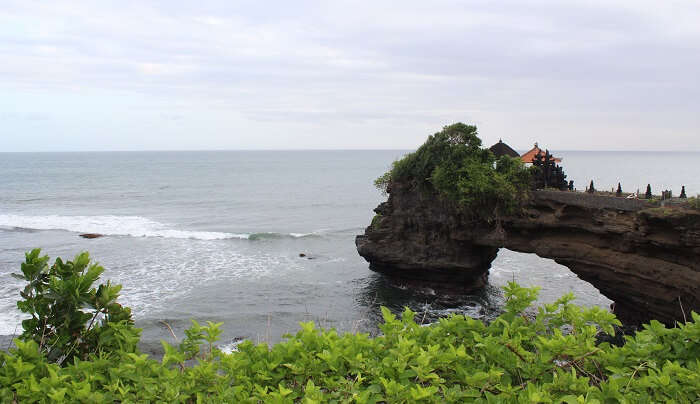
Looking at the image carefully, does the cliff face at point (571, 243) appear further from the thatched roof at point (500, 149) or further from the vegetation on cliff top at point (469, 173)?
the thatched roof at point (500, 149)

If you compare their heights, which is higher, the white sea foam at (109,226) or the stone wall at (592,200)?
the stone wall at (592,200)

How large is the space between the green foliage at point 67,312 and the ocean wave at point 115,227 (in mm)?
35991

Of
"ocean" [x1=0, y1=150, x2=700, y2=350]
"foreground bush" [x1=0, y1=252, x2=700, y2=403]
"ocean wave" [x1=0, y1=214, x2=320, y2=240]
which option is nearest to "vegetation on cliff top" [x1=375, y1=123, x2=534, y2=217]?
"ocean" [x1=0, y1=150, x2=700, y2=350]

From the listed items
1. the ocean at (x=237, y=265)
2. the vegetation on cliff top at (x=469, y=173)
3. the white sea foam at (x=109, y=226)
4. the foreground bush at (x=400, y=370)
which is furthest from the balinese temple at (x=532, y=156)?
the white sea foam at (x=109, y=226)

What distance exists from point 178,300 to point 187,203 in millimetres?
40585

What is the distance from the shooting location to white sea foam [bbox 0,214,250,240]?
138 feet

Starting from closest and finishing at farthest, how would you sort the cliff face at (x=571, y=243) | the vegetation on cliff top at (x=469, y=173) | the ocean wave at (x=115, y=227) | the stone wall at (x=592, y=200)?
the cliff face at (x=571, y=243), the stone wall at (x=592, y=200), the vegetation on cliff top at (x=469, y=173), the ocean wave at (x=115, y=227)

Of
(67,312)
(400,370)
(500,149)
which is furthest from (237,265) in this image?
(400,370)

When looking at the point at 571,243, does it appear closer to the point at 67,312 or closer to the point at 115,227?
the point at 67,312

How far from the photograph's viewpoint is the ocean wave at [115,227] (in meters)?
41.8

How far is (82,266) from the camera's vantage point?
546 cm

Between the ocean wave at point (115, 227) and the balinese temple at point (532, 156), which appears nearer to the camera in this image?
the balinese temple at point (532, 156)

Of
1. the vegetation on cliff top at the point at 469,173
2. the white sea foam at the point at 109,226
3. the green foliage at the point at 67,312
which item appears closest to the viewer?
the green foliage at the point at 67,312

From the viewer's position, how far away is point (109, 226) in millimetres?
45781
